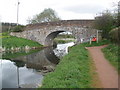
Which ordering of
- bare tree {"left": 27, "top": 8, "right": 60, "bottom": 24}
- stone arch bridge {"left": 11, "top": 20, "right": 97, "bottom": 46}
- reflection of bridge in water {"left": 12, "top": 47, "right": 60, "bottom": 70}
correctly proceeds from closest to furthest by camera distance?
reflection of bridge in water {"left": 12, "top": 47, "right": 60, "bottom": 70}, stone arch bridge {"left": 11, "top": 20, "right": 97, "bottom": 46}, bare tree {"left": 27, "top": 8, "right": 60, "bottom": 24}

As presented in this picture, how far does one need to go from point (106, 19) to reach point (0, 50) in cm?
1538

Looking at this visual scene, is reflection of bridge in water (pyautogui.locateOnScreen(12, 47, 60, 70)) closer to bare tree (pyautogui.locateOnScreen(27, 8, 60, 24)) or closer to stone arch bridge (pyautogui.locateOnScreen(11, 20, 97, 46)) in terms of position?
stone arch bridge (pyautogui.locateOnScreen(11, 20, 97, 46))

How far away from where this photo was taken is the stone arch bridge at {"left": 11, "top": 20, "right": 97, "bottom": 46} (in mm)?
29514

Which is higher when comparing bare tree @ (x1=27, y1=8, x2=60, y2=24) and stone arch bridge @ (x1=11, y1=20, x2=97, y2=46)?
bare tree @ (x1=27, y1=8, x2=60, y2=24)

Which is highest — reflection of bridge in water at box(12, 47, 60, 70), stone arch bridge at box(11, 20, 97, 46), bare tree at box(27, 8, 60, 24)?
bare tree at box(27, 8, 60, 24)

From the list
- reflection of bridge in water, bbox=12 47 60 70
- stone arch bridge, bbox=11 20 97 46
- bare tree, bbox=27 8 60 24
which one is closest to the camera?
reflection of bridge in water, bbox=12 47 60 70

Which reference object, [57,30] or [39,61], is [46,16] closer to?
[57,30]

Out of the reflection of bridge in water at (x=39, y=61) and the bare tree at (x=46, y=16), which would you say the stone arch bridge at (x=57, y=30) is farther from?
the bare tree at (x=46, y=16)

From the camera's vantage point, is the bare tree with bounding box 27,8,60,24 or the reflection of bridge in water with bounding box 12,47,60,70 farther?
the bare tree with bounding box 27,8,60,24

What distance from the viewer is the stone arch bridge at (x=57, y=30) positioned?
29.5m

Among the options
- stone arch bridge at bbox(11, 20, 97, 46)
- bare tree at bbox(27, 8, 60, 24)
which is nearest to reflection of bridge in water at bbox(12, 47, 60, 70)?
stone arch bridge at bbox(11, 20, 97, 46)

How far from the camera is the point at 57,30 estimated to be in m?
32.9

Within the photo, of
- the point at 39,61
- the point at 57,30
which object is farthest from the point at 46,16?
the point at 39,61

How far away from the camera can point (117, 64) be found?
34.9ft
